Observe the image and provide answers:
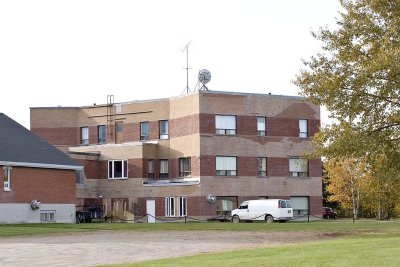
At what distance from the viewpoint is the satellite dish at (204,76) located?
6681 centimetres

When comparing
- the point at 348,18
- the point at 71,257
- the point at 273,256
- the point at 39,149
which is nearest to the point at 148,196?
the point at 39,149

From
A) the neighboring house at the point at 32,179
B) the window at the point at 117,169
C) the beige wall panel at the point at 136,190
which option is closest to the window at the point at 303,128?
the beige wall panel at the point at 136,190

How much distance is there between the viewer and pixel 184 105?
210ft

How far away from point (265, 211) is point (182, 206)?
852 centimetres

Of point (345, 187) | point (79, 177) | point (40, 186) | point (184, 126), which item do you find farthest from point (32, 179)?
point (345, 187)

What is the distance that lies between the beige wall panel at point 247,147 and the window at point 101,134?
12.5 meters

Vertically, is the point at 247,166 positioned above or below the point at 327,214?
above

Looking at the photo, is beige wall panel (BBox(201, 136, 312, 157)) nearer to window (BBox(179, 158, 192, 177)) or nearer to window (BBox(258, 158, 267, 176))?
window (BBox(258, 158, 267, 176))

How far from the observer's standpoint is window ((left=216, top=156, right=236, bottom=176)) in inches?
2466

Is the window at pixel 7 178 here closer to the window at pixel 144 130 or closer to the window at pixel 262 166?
the window at pixel 144 130

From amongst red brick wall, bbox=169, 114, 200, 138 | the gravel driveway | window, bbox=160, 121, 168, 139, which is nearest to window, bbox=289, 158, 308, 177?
red brick wall, bbox=169, 114, 200, 138

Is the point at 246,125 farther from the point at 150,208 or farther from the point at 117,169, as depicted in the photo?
the point at 117,169

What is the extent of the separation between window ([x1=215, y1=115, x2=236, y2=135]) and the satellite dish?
545cm

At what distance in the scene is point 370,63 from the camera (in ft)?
108
